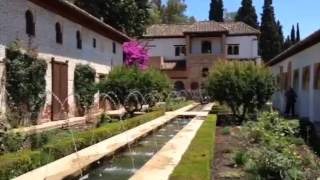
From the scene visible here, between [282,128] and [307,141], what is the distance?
1.33 metres

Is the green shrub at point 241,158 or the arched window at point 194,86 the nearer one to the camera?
the green shrub at point 241,158

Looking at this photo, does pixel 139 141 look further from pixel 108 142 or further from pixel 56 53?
pixel 56 53

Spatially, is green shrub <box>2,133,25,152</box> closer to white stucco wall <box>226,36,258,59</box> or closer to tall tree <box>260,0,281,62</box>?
white stucco wall <box>226,36,258,59</box>

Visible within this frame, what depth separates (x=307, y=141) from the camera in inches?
619

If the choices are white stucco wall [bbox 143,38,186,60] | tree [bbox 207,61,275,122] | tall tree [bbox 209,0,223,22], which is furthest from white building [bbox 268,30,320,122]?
tall tree [bbox 209,0,223,22]

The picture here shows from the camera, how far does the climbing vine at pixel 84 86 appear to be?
79.3ft

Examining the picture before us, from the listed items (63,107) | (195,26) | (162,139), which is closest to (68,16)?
(63,107)

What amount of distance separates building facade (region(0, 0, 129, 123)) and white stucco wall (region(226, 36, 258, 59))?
3200cm

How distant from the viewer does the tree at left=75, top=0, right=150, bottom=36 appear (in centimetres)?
3759

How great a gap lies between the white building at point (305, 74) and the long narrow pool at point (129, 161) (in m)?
7.03

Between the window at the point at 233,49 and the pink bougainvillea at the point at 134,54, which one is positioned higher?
the window at the point at 233,49

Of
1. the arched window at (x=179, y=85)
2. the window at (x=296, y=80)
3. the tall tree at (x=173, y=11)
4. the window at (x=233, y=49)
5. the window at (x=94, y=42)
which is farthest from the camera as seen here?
the tall tree at (x=173, y=11)

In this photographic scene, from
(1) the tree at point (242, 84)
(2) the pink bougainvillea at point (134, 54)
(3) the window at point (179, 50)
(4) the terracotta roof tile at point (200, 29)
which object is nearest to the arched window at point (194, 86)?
(3) the window at point (179, 50)

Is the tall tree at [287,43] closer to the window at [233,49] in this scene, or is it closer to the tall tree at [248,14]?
the tall tree at [248,14]
